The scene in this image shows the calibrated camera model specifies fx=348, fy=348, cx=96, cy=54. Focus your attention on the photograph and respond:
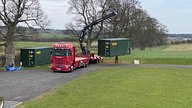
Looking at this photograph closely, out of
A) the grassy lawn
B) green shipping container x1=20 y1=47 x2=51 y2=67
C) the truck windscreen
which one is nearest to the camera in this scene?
the grassy lawn

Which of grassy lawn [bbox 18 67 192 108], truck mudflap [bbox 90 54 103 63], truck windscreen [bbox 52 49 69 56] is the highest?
truck windscreen [bbox 52 49 69 56]

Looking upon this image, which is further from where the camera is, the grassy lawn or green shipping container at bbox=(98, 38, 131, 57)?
green shipping container at bbox=(98, 38, 131, 57)

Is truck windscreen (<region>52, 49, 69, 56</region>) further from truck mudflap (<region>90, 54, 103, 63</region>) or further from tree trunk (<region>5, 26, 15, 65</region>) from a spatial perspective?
tree trunk (<region>5, 26, 15, 65</region>)

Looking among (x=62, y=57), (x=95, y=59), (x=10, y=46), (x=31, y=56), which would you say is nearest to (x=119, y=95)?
(x=62, y=57)

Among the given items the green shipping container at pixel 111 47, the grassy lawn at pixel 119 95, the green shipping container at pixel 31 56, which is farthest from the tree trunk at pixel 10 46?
the grassy lawn at pixel 119 95

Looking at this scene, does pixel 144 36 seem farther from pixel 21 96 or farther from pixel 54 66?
pixel 21 96

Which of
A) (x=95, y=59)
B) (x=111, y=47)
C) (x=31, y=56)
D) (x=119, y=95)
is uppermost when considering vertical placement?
(x=111, y=47)

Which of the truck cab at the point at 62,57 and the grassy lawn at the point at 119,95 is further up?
the truck cab at the point at 62,57

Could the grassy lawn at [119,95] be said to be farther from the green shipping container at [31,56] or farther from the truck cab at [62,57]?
the green shipping container at [31,56]

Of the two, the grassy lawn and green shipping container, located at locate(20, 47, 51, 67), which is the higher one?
green shipping container, located at locate(20, 47, 51, 67)

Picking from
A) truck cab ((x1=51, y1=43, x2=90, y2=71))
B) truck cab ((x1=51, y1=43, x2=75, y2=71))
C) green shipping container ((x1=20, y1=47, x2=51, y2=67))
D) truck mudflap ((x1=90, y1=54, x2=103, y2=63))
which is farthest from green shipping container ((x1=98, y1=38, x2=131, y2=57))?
green shipping container ((x1=20, y1=47, x2=51, y2=67))

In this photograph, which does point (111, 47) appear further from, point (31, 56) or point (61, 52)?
point (31, 56)

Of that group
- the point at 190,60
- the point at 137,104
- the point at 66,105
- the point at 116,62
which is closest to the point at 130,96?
the point at 137,104

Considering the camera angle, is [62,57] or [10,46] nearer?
[62,57]
